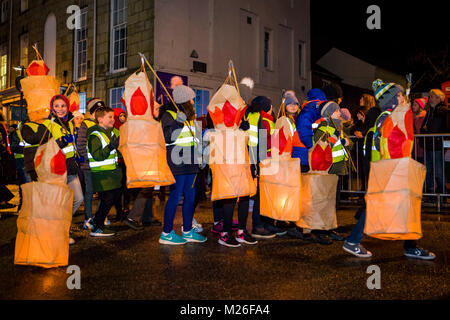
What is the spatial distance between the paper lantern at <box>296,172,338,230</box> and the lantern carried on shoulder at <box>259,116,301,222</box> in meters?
0.13

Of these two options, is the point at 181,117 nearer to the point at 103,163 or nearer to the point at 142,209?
the point at 103,163

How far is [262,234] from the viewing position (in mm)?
5551

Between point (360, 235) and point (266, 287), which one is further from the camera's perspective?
point (360, 235)

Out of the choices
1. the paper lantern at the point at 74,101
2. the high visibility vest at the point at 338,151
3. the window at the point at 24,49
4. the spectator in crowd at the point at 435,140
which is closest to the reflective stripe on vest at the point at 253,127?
the high visibility vest at the point at 338,151

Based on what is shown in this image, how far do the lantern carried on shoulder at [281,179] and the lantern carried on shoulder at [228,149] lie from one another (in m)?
0.30

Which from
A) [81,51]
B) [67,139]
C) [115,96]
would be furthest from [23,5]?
[67,139]

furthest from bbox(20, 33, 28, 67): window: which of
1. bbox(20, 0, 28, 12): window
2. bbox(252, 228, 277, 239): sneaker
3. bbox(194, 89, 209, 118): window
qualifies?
bbox(252, 228, 277, 239): sneaker

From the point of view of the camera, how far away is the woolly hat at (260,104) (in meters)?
5.13

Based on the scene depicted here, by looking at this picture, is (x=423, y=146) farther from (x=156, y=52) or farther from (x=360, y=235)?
(x=156, y=52)

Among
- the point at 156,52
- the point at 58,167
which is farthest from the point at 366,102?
the point at 156,52

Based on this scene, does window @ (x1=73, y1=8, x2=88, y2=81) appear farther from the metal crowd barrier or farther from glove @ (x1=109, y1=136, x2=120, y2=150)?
the metal crowd barrier

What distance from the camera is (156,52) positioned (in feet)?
45.4

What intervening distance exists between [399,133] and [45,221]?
343 cm
